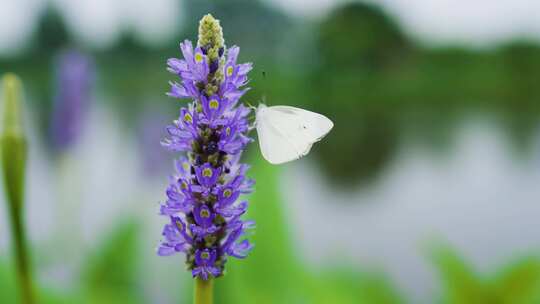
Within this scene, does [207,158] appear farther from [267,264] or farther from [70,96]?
[70,96]

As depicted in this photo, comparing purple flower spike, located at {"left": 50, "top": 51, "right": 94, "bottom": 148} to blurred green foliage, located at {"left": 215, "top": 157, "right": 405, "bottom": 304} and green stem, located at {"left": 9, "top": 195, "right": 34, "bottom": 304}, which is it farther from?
green stem, located at {"left": 9, "top": 195, "right": 34, "bottom": 304}

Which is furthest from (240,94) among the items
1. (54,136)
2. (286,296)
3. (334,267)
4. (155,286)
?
(155,286)

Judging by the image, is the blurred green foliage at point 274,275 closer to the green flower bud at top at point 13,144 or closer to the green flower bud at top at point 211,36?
the green flower bud at top at point 13,144

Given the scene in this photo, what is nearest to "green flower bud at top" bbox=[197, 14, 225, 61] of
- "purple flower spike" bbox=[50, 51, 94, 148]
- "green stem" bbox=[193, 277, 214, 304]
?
"green stem" bbox=[193, 277, 214, 304]

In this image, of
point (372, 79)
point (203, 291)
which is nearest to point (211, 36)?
point (203, 291)

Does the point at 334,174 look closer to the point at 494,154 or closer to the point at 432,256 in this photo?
the point at 494,154
